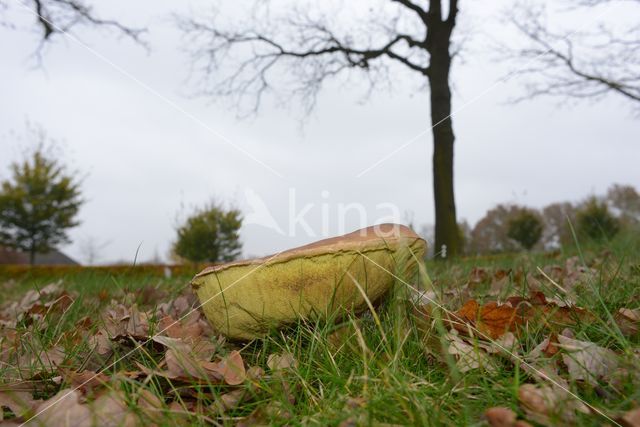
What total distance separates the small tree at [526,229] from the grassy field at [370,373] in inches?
871

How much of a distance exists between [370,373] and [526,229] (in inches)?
912

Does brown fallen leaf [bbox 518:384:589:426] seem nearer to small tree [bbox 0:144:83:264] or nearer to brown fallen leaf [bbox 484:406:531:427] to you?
brown fallen leaf [bbox 484:406:531:427]

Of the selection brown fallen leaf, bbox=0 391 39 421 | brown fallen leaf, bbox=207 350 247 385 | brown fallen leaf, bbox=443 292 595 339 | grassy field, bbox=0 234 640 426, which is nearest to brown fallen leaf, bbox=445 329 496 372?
grassy field, bbox=0 234 640 426

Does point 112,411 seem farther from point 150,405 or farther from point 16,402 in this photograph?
point 16,402

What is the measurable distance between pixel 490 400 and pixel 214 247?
40.9 feet

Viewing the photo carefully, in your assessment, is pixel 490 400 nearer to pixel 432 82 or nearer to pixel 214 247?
pixel 432 82

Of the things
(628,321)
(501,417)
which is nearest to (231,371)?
(501,417)

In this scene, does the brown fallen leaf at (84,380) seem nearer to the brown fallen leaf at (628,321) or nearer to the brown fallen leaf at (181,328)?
the brown fallen leaf at (181,328)

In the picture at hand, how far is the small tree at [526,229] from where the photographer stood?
72.8 ft

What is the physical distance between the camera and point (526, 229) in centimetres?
2225

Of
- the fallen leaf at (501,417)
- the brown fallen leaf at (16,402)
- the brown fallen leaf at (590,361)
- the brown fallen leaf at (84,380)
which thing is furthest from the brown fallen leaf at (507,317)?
the brown fallen leaf at (16,402)

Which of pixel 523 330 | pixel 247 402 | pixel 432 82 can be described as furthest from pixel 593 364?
pixel 432 82

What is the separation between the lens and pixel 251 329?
1.56 m

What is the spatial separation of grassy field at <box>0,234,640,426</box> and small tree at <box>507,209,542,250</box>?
72.6 feet
